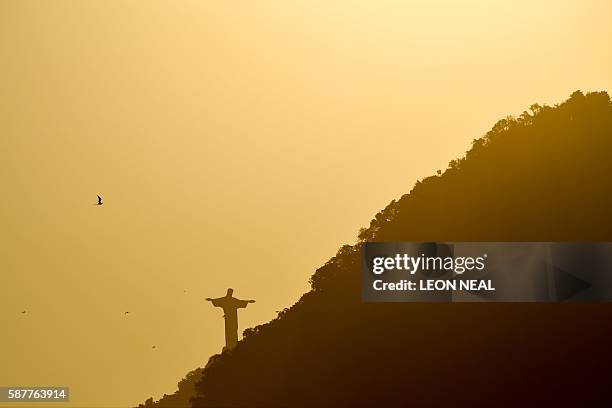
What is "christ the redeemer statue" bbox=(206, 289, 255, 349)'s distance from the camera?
231 feet

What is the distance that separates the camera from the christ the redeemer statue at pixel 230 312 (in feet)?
231

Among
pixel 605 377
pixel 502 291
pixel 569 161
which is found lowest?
pixel 605 377

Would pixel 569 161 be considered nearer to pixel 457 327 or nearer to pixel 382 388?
pixel 457 327

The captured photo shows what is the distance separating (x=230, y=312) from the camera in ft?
238

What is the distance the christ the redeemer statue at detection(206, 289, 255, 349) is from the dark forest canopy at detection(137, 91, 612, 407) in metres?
19.5

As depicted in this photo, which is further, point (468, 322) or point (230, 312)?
point (230, 312)

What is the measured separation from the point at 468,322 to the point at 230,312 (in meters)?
37.3

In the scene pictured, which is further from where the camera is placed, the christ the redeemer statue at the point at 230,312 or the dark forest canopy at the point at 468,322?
the christ the redeemer statue at the point at 230,312

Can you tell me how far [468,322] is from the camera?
3859 centimetres

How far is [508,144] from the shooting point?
46938 mm

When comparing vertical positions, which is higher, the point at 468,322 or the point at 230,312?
the point at 230,312

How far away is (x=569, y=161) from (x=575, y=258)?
63.9ft

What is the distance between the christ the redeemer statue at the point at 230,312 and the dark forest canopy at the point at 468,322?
19510 mm

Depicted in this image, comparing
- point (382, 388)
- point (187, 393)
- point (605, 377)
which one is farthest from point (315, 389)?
point (187, 393)
